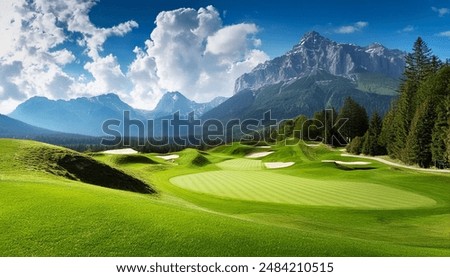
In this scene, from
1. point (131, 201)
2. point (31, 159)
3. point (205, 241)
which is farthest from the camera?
point (31, 159)

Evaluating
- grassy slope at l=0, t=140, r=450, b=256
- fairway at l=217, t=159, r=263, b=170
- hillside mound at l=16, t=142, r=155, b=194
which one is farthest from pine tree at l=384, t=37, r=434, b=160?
grassy slope at l=0, t=140, r=450, b=256

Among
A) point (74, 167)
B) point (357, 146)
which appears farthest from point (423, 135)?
point (74, 167)

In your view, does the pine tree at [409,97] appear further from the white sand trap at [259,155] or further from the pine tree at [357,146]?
the white sand trap at [259,155]

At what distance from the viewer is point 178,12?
2777cm

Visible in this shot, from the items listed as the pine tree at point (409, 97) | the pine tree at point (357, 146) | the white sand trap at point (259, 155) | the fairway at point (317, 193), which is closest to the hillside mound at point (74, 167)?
the fairway at point (317, 193)

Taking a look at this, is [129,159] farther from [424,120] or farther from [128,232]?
[128,232]

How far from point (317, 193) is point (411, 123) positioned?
46.6 metres

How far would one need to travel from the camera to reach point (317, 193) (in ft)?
107

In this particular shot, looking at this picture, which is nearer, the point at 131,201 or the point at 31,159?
the point at 131,201

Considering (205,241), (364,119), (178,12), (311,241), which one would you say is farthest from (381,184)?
(364,119)

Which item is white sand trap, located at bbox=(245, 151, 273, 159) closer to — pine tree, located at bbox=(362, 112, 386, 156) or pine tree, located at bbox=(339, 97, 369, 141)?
pine tree, located at bbox=(362, 112, 386, 156)

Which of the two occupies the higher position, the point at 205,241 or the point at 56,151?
the point at 56,151
